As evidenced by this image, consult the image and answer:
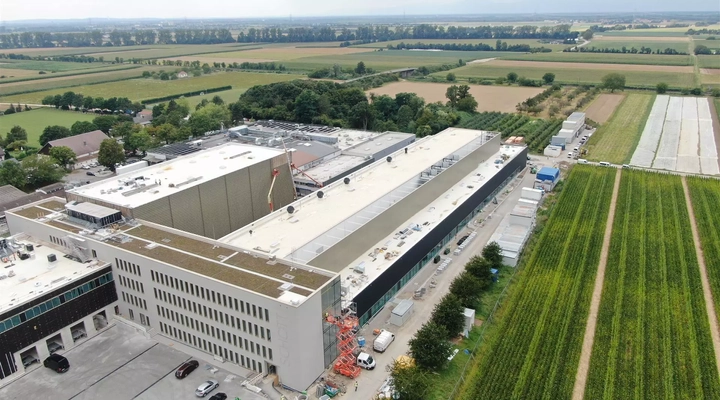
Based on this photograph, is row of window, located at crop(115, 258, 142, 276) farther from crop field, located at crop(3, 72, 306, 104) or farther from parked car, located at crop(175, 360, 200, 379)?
crop field, located at crop(3, 72, 306, 104)

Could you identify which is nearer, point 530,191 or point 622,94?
point 530,191

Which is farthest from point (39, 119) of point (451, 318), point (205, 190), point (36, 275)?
point (451, 318)

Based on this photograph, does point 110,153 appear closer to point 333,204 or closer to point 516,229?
point 333,204

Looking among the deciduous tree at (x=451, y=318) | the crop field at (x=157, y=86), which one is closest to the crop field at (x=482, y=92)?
the crop field at (x=157, y=86)

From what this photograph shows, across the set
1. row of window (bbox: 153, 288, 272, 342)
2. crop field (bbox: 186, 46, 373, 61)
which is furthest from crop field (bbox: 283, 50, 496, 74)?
row of window (bbox: 153, 288, 272, 342)

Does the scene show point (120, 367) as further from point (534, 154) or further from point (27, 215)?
point (534, 154)

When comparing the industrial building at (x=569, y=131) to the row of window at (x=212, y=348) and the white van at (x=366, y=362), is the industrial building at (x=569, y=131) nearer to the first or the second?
the white van at (x=366, y=362)

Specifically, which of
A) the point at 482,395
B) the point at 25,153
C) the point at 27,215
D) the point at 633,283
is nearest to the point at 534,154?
the point at 633,283
